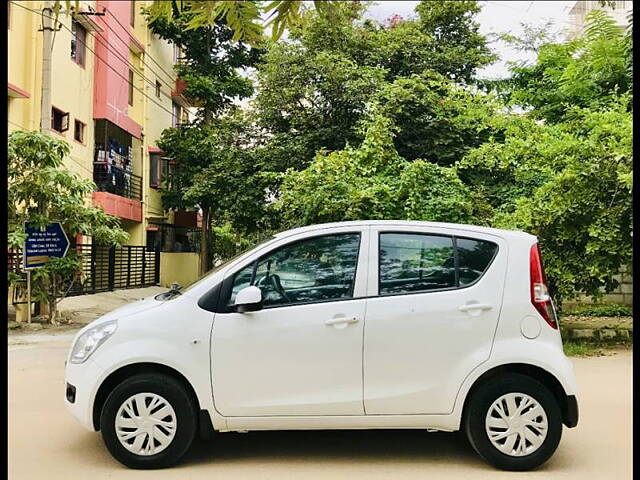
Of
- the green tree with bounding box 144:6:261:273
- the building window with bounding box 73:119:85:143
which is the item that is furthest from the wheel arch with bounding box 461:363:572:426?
the green tree with bounding box 144:6:261:273

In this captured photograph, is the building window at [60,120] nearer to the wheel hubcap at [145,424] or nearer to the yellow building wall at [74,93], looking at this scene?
the yellow building wall at [74,93]

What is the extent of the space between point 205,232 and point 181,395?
2038cm

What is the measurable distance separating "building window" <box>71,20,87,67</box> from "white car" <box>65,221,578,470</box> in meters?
16.3

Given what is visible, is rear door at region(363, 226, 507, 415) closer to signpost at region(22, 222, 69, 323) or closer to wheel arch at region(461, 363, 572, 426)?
wheel arch at region(461, 363, 572, 426)

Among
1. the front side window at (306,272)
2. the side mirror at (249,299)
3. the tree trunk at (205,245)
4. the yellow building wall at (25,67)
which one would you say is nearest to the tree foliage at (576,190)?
the front side window at (306,272)

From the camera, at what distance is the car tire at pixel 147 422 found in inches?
174

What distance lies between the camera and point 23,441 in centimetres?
518

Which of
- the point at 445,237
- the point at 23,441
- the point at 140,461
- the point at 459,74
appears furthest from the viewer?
the point at 459,74

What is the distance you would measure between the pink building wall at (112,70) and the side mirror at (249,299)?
16.5 metres

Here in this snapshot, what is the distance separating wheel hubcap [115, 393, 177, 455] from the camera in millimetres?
4422

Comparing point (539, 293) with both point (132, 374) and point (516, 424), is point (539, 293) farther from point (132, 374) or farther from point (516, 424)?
point (132, 374)

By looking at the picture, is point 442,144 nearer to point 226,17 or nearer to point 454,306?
point 454,306

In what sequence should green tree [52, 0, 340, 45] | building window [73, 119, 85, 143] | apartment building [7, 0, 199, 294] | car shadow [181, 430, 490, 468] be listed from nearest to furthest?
green tree [52, 0, 340, 45]
car shadow [181, 430, 490, 468]
apartment building [7, 0, 199, 294]
building window [73, 119, 85, 143]

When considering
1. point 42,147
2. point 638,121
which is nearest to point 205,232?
point 42,147
